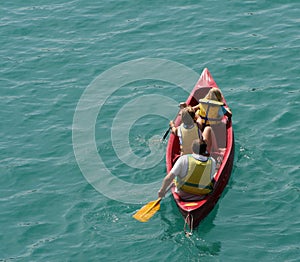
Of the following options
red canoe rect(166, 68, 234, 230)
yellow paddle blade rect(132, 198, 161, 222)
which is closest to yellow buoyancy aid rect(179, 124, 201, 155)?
red canoe rect(166, 68, 234, 230)

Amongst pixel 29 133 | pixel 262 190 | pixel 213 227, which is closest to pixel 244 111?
pixel 262 190

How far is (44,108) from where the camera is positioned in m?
20.3

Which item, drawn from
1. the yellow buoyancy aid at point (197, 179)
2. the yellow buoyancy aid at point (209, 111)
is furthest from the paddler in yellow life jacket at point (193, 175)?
the yellow buoyancy aid at point (209, 111)

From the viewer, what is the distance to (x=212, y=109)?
16.8 meters

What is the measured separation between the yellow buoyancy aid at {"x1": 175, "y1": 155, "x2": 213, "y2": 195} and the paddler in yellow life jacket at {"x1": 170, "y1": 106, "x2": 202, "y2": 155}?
3.62 feet

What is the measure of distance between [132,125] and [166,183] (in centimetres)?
443

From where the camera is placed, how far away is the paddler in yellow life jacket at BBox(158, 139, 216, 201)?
48.5 feet

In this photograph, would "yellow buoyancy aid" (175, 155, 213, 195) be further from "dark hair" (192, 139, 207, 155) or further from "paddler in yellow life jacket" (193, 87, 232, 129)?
"paddler in yellow life jacket" (193, 87, 232, 129)

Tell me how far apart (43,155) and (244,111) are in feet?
19.6

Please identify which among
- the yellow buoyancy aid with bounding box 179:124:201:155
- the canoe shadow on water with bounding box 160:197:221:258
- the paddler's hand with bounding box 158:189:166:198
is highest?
the yellow buoyancy aid with bounding box 179:124:201:155

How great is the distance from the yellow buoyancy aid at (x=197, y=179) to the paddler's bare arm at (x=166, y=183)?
9.1 inches

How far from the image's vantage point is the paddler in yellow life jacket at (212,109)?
16.8 m

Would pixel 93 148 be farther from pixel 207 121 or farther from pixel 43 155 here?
pixel 207 121

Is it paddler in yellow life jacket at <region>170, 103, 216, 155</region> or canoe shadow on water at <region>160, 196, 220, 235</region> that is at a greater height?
paddler in yellow life jacket at <region>170, 103, 216, 155</region>
